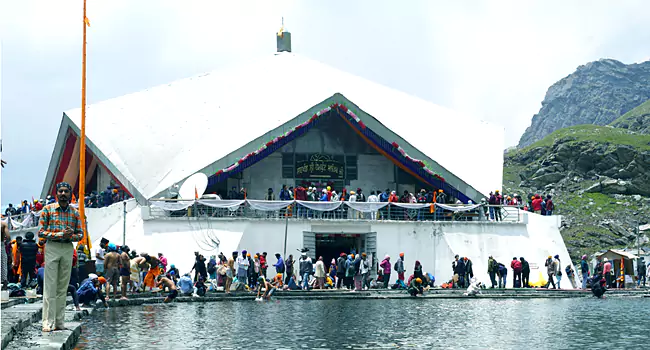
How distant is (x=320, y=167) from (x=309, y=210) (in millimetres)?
5563

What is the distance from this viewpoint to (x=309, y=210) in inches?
1309

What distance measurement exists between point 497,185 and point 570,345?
25770 millimetres

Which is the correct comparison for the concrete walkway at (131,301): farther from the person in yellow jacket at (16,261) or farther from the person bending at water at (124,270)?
the person in yellow jacket at (16,261)

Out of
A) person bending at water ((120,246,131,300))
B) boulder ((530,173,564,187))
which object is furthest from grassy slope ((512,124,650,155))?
person bending at water ((120,246,131,300))

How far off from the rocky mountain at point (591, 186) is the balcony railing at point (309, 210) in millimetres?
54250

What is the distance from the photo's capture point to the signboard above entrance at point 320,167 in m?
38.4

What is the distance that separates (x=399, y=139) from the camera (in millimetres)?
36406

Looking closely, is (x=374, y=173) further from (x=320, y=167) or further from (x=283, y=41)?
(x=283, y=41)

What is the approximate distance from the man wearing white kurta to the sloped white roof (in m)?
22.4

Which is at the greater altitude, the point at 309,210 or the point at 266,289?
the point at 309,210

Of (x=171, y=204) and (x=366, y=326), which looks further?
(x=171, y=204)

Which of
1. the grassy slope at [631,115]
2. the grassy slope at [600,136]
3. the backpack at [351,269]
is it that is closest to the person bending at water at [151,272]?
the backpack at [351,269]

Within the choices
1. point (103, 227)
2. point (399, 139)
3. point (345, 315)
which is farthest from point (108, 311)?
point (399, 139)

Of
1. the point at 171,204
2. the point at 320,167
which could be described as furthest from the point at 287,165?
the point at 171,204
